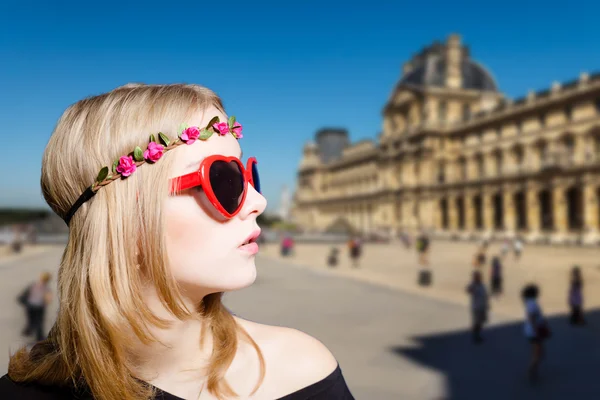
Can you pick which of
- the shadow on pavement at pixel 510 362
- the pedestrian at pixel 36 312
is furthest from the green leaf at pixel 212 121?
the pedestrian at pixel 36 312

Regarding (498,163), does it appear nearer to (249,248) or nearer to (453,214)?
(453,214)

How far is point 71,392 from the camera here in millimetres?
1172

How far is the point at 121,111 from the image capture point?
1127 mm

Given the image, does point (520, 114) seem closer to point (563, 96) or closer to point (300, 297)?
point (563, 96)

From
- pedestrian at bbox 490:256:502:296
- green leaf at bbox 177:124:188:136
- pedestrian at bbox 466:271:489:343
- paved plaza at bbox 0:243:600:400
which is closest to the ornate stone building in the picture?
pedestrian at bbox 490:256:502:296

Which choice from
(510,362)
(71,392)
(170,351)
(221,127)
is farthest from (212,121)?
(510,362)

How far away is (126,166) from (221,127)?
244mm

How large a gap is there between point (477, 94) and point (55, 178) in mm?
57631

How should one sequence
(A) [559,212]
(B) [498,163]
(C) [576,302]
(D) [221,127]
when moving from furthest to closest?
(B) [498,163] → (A) [559,212] → (C) [576,302] → (D) [221,127]

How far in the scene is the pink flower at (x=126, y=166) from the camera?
1075 millimetres

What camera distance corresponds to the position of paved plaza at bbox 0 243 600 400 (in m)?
6.11

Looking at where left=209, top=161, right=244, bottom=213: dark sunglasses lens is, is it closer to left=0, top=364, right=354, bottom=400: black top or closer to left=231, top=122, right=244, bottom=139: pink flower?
left=231, top=122, right=244, bottom=139: pink flower

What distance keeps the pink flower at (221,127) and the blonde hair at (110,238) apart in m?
0.06

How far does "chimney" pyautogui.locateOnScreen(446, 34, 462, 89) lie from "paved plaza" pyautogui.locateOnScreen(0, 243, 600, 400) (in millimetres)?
45108
